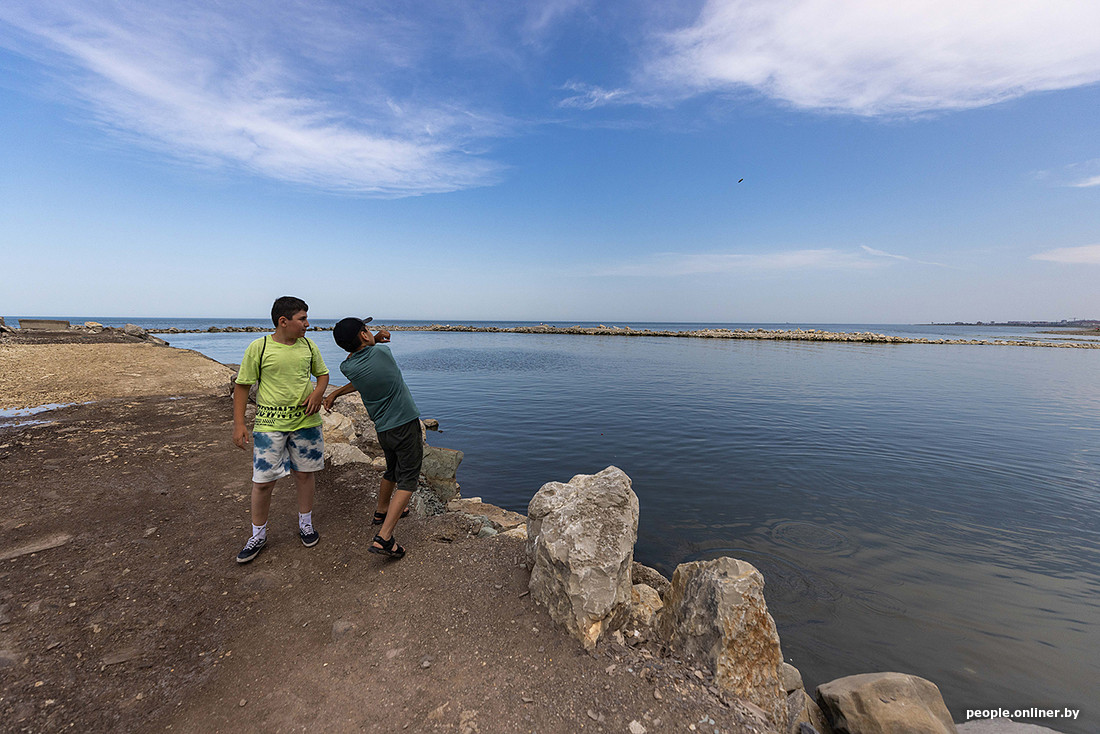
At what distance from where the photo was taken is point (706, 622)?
10.9ft

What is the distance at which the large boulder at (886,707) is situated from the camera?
330 cm

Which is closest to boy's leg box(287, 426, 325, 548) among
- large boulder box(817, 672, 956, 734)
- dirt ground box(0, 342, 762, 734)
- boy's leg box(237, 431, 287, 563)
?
boy's leg box(237, 431, 287, 563)

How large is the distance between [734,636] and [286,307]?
195 inches

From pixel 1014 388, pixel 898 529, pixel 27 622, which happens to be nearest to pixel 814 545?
pixel 898 529

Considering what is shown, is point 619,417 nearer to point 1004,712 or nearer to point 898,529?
point 898,529

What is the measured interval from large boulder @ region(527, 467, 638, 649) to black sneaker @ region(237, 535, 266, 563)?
2.93 meters

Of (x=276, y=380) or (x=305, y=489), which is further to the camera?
(x=305, y=489)

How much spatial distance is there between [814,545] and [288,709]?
7.41 meters

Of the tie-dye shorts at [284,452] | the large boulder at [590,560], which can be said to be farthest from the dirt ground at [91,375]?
the large boulder at [590,560]

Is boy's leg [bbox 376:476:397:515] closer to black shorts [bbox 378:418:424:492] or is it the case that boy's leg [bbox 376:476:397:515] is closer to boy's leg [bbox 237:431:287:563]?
black shorts [bbox 378:418:424:492]

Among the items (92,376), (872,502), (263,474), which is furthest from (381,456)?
(92,376)

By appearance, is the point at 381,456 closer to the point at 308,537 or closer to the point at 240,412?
the point at 308,537

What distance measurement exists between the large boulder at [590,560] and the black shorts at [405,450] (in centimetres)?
161

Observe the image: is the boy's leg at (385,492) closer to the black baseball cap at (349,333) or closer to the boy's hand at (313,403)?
the boy's hand at (313,403)
